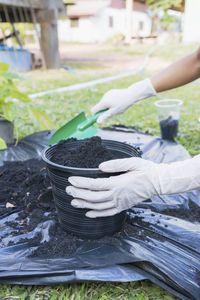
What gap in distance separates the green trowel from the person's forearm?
42cm

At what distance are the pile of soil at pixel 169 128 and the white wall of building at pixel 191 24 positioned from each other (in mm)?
9861

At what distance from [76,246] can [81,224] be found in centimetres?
9

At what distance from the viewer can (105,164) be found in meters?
1.05

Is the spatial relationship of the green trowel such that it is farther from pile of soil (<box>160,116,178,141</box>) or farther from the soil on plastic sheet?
pile of soil (<box>160,116,178,141</box>)

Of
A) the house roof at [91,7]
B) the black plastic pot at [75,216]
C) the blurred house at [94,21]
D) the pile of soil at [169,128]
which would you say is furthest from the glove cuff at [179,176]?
the house roof at [91,7]

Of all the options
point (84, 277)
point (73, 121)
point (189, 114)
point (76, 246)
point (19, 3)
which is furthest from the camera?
point (19, 3)

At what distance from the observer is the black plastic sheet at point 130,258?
104 centimetres

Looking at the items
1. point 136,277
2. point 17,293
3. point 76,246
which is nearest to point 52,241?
point 76,246

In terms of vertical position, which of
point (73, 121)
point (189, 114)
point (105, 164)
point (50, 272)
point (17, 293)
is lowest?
point (189, 114)

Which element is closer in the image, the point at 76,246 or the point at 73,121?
the point at 76,246

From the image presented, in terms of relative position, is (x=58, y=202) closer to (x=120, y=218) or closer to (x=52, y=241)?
(x=52, y=241)

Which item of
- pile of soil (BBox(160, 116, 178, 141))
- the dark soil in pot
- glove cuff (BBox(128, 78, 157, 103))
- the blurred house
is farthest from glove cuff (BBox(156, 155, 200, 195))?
the blurred house

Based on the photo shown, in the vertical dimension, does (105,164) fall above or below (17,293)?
above

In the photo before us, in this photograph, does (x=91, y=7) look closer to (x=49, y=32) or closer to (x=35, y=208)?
(x=49, y=32)
